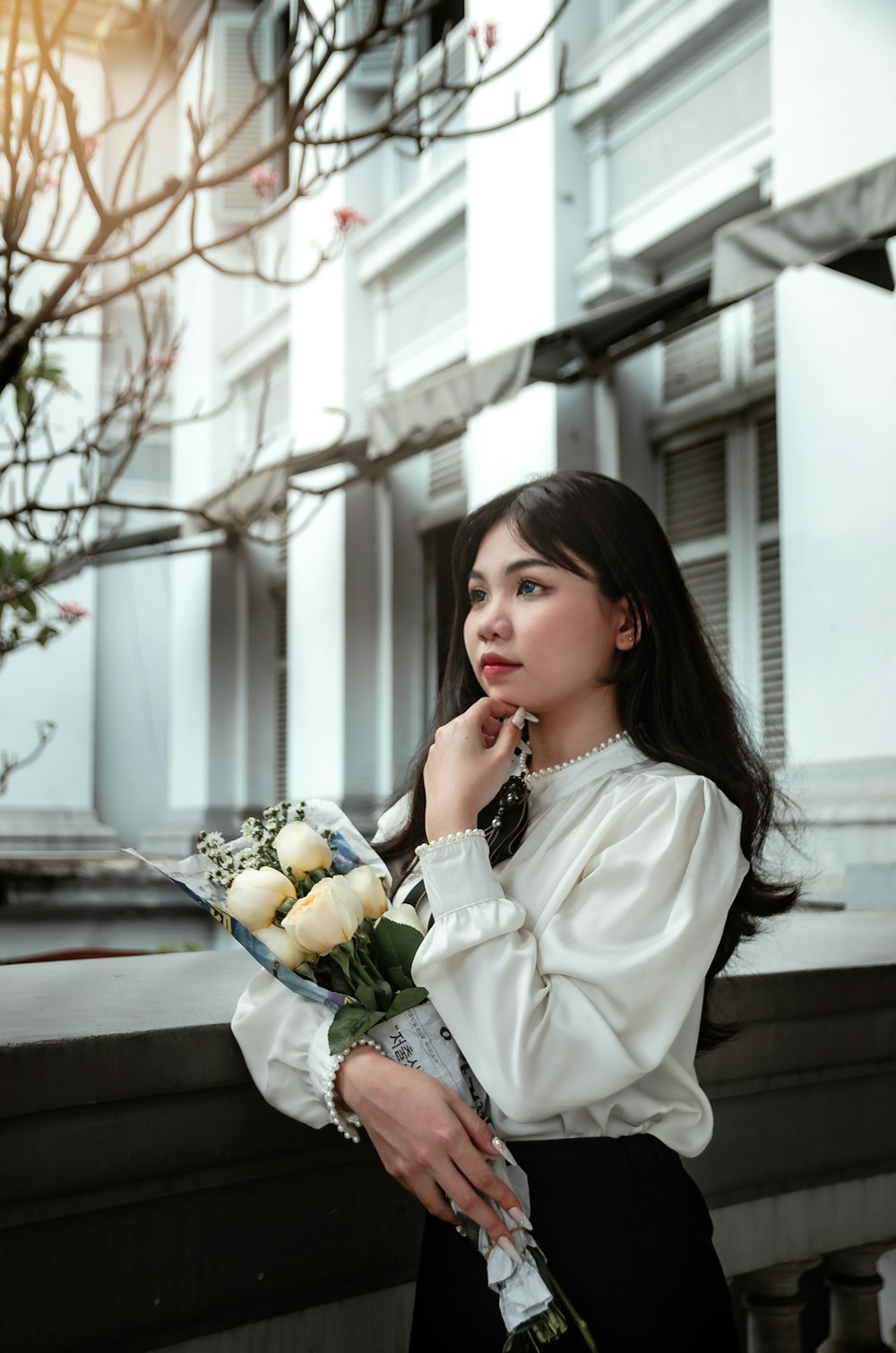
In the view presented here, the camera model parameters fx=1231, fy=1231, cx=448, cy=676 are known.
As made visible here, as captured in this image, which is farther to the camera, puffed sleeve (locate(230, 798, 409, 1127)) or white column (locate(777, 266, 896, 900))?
white column (locate(777, 266, 896, 900))

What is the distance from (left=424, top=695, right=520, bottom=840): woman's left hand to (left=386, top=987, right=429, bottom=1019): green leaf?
0.57ft

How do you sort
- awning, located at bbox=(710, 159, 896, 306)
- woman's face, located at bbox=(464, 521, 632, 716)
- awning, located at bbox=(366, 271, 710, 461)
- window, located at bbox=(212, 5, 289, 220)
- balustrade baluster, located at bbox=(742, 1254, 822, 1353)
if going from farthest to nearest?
window, located at bbox=(212, 5, 289, 220), awning, located at bbox=(366, 271, 710, 461), awning, located at bbox=(710, 159, 896, 306), balustrade baluster, located at bbox=(742, 1254, 822, 1353), woman's face, located at bbox=(464, 521, 632, 716)

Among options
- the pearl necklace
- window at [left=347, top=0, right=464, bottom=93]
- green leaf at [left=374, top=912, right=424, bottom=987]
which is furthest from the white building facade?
green leaf at [left=374, top=912, right=424, bottom=987]

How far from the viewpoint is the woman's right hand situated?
129cm

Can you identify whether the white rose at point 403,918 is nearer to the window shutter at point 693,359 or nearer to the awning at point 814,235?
the awning at point 814,235

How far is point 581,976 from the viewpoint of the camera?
1312mm

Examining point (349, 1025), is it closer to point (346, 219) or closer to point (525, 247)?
point (346, 219)

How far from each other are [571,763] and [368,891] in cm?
36

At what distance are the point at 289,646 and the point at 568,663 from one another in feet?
24.0

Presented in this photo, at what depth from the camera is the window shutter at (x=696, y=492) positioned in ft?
18.7

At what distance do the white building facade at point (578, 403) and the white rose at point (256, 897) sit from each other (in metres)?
0.72

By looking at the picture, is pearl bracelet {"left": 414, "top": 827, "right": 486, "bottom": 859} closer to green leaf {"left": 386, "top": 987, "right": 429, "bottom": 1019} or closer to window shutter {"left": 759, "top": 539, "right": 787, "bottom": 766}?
green leaf {"left": 386, "top": 987, "right": 429, "bottom": 1019}

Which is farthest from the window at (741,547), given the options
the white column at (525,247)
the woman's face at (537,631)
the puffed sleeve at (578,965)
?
the puffed sleeve at (578,965)

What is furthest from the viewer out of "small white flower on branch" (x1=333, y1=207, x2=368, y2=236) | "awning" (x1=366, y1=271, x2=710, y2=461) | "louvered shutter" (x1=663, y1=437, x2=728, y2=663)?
"louvered shutter" (x1=663, y1=437, x2=728, y2=663)
